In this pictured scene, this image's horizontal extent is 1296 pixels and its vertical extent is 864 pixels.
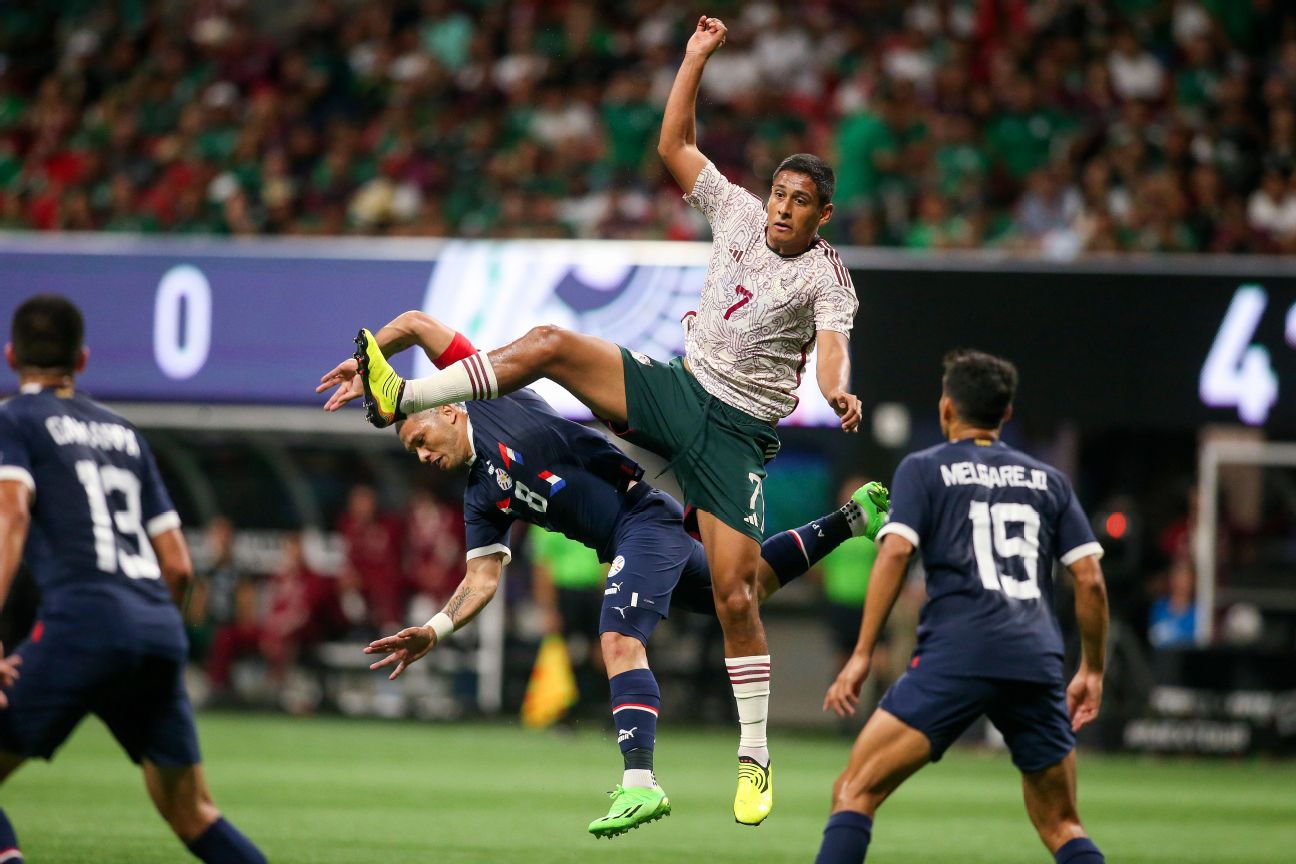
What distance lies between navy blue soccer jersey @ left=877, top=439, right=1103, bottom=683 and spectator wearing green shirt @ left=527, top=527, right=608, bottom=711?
10.9 m

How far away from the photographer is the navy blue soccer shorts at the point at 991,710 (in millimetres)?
6391

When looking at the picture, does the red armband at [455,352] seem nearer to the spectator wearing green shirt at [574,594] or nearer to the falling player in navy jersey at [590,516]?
the falling player in navy jersey at [590,516]

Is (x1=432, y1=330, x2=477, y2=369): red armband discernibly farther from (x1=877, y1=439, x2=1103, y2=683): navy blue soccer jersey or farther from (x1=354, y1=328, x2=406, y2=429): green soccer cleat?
(x1=877, y1=439, x2=1103, y2=683): navy blue soccer jersey

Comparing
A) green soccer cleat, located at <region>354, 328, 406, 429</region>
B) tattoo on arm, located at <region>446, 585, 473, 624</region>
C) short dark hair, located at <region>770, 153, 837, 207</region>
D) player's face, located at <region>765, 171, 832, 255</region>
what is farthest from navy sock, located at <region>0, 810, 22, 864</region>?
short dark hair, located at <region>770, 153, 837, 207</region>

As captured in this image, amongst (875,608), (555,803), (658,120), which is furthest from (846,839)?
(658,120)

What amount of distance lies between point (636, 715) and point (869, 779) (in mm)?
1598

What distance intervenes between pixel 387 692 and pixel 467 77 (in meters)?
6.74

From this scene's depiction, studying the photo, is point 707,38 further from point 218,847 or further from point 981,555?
point 218,847

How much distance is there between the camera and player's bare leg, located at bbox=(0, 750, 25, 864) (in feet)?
19.3

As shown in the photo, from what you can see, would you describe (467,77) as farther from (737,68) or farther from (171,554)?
(171,554)

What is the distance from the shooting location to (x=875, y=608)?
6.37 m

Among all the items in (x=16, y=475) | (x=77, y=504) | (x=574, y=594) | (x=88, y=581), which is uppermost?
(x=16, y=475)

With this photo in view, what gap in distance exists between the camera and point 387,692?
1886 cm

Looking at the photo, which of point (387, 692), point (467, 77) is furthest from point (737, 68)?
point (387, 692)
